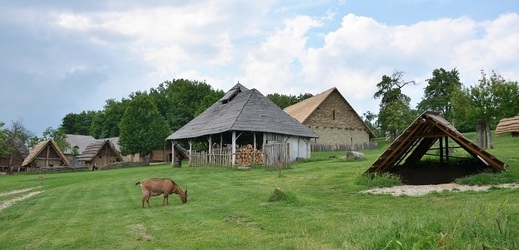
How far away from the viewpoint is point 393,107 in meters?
59.7

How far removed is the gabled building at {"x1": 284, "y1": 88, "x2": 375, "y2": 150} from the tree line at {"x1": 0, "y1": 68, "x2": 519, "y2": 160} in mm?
5082

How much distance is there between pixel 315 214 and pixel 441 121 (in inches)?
295

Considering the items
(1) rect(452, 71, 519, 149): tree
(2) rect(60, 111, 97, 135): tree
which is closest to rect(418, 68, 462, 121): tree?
(1) rect(452, 71, 519, 149): tree

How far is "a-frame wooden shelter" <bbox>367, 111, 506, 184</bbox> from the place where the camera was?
15.5 metres

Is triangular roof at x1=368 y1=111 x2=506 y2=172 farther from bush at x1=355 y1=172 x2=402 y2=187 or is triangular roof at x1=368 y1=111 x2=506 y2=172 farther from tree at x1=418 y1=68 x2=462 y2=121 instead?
tree at x1=418 y1=68 x2=462 y2=121

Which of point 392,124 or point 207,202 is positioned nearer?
point 207,202

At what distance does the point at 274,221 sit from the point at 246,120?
23.5m

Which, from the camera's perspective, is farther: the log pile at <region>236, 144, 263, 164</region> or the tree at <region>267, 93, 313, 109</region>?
the tree at <region>267, 93, 313, 109</region>

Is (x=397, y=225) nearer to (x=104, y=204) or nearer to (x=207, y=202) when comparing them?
(x=207, y=202)

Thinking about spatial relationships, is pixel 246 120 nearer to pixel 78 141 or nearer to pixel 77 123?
pixel 78 141

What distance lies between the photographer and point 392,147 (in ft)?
54.0

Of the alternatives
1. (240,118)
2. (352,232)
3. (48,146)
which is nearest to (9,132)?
(48,146)

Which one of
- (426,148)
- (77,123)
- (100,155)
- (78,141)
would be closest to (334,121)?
(100,155)

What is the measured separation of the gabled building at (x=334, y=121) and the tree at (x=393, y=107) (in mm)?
3773
